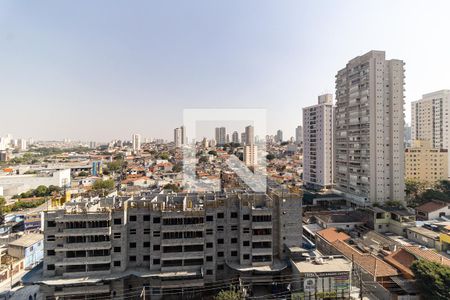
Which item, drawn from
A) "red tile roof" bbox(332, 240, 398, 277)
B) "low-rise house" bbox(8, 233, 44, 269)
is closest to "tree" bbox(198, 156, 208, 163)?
"low-rise house" bbox(8, 233, 44, 269)

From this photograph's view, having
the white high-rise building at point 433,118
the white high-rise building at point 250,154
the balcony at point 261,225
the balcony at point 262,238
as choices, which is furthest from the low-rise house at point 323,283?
the white high-rise building at point 433,118

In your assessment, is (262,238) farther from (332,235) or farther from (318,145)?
(318,145)

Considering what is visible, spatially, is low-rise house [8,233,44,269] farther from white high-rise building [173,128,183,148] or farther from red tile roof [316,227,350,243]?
white high-rise building [173,128,183,148]

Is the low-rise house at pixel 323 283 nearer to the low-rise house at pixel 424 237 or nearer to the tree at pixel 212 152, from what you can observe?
the low-rise house at pixel 424 237

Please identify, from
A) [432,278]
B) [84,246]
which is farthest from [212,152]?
[432,278]

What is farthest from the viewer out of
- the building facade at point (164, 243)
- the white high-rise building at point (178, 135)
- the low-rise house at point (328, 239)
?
the white high-rise building at point (178, 135)

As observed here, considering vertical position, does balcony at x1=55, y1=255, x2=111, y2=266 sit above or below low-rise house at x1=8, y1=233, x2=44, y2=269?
above
